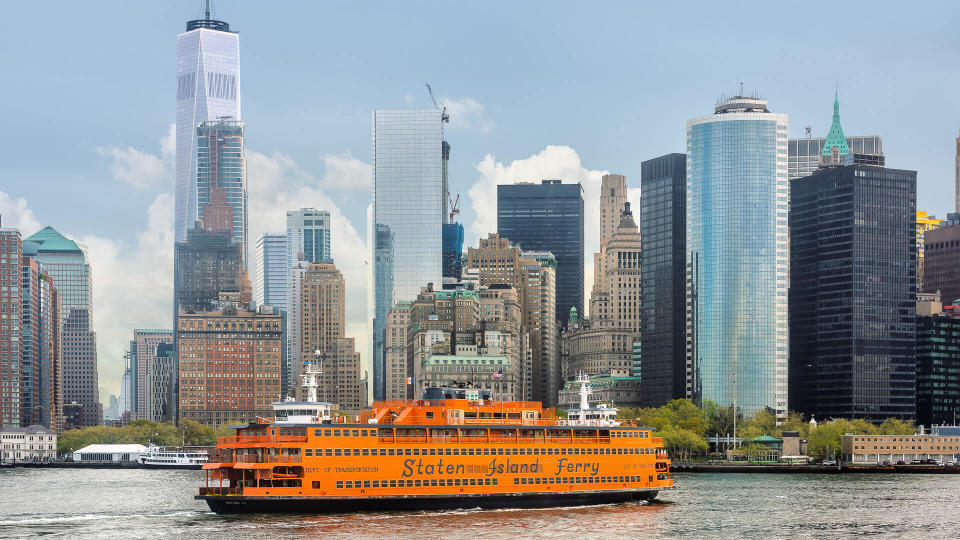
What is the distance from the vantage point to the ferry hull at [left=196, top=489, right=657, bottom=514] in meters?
97.3

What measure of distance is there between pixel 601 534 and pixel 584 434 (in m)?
18.8

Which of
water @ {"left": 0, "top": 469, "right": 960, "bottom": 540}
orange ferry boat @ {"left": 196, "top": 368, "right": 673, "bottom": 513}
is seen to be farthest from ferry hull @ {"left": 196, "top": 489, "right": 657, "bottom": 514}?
water @ {"left": 0, "top": 469, "right": 960, "bottom": 540}

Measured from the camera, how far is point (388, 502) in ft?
329

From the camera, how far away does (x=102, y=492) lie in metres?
150

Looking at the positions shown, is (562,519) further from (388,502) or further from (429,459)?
(388,502)

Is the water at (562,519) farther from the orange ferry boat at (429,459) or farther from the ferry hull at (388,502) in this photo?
the orange ferry boat at (429,459)

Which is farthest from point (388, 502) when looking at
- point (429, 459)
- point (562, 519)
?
point (562, 519)

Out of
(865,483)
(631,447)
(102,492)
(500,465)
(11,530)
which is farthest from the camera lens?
(865,483)

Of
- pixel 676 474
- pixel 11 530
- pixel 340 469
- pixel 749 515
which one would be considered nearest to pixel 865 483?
pixel 676 474

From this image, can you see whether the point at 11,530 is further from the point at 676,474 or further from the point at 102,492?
the point at 676,474

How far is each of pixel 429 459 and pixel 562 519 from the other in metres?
10.8

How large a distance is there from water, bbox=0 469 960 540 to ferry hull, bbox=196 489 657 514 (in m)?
0.78

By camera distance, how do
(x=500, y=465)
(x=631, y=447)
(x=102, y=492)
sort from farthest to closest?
(x=102, y=492)
(x=631, y=447)
(x=500, y=465)

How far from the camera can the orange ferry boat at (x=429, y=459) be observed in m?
98.0
